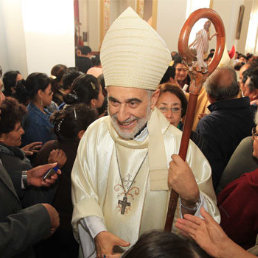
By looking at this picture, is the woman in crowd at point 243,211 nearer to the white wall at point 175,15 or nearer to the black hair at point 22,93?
the black hair at point 22,93

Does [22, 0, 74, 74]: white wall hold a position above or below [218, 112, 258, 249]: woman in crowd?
above

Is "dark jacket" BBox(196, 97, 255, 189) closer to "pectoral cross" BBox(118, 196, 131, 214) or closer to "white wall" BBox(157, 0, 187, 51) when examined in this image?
"pectoral cross" BBox(118, 196, 131, 214)

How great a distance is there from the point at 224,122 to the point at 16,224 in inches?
83.7

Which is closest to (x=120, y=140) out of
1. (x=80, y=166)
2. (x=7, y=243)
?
(x=80, y=166)

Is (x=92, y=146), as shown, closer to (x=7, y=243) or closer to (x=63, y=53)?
(x=7, y=243)

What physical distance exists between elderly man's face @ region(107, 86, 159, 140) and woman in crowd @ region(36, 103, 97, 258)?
72 cm

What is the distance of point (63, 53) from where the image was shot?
5.95m

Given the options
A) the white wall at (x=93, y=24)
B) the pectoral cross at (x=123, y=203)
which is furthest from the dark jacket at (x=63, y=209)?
the white wall at (x=93, y=24)

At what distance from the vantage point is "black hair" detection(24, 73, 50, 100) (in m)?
3.37

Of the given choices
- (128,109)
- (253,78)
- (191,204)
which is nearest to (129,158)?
(128,109)

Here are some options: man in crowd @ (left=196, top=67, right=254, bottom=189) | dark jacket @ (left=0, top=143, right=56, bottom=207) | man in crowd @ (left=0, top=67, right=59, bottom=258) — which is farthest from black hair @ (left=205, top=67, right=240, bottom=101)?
man in crowd @ (left=0, top=67, right=59, bottom=258)

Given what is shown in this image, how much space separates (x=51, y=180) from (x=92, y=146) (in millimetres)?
501

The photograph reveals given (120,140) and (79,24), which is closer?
(120,140)

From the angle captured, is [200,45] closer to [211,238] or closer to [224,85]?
[211,238]
